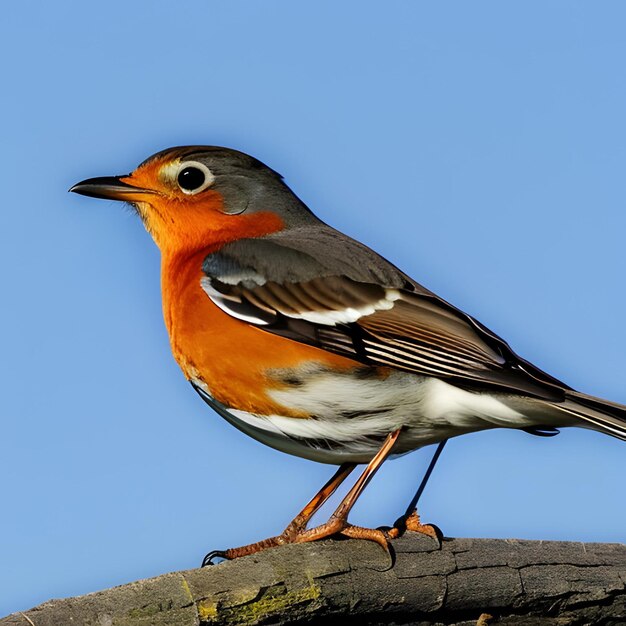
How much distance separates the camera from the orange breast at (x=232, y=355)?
709 cm

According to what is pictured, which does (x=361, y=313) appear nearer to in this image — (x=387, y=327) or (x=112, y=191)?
(x=387, y=327)

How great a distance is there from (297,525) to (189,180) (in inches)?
113

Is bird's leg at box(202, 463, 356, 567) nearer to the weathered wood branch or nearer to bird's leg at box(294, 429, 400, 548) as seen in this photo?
bird's leg at box(294, 429, 400, 548)

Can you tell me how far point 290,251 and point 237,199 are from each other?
946 mm

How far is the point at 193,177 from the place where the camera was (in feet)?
28.1

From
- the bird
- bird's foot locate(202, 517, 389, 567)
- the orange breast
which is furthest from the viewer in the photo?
the orange breast

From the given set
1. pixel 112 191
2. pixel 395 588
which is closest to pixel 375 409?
pixel 395 588

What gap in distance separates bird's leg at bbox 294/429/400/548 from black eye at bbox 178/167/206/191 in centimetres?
274

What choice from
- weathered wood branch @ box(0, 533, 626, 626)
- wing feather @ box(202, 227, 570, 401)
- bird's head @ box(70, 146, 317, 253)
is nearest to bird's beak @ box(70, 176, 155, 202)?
bird's head @ box(70, 146, 317, 253)

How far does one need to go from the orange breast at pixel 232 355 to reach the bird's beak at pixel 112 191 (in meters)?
1.24

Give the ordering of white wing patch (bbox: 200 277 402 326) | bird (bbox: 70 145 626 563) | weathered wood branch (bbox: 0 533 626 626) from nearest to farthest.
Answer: weathered wood branch (bbox: 0 533 626 626) → bird (bbox: 70 145 626 563) → white wing patch (bbox: 200 277 402 326)

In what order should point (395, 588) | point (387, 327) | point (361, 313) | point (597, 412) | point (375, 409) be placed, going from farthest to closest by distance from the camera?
point (361, 313) < point (387, 327) < point (375, 409) < point (597, 412) < point (395, 588)

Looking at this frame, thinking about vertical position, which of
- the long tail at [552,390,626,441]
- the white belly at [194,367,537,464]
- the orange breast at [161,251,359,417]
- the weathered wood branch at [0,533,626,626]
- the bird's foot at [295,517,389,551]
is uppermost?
the orange breast at [161,251,359,417]

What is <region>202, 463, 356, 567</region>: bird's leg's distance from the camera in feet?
24.0
